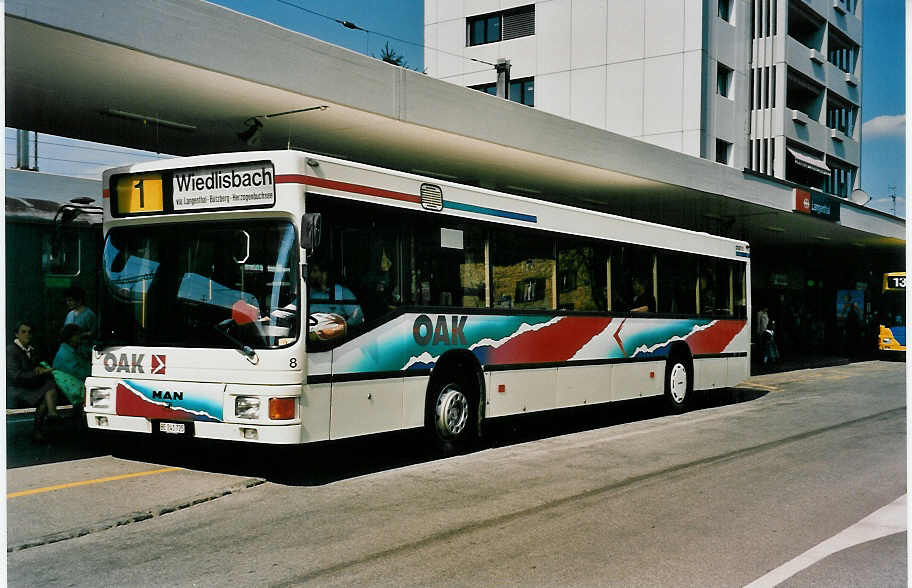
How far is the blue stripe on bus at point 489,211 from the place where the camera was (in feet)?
33.7

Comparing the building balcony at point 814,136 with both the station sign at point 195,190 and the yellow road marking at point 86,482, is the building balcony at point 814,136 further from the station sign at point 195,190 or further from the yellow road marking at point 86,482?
the yellow road marking at point 86,482

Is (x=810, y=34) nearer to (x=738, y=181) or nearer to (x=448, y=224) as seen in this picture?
(x=738, y=181)

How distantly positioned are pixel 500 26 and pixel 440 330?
108 feet

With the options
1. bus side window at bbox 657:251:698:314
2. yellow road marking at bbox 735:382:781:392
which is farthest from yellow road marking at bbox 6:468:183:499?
yellow road marking at bbox 735:382:781:392

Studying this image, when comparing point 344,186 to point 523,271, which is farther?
point 523,271

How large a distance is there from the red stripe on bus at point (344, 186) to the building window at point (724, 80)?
2964cm

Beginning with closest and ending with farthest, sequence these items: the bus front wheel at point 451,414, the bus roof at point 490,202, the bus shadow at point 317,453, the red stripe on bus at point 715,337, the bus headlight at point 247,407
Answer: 1. the bus headlight at point 247,407
2. the bus roof at point 490,202
3. the bus shadow at point 317,453
4. the bus front wheel at point 451,414
5. the red stripe on bus at point 715,337

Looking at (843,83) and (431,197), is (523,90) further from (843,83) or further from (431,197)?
(431,197)

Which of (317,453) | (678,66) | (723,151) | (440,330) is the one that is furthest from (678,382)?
(723,151)

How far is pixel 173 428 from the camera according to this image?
8.31m

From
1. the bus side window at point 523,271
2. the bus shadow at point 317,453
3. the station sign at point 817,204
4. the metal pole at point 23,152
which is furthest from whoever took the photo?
the station sign at point 817,204

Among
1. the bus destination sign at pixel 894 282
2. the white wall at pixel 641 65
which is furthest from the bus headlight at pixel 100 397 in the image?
the bus destination sign at pixel 894 282

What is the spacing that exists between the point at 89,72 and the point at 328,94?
9.77 ft

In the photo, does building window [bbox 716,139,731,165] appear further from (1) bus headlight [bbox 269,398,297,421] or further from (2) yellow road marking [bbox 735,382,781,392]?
(1) bus headlight [bbox 269,398,297,421]
